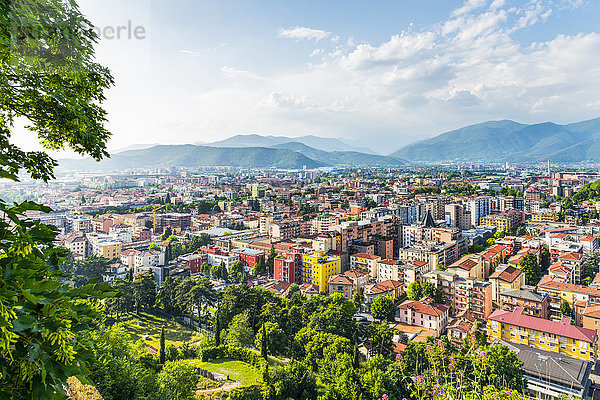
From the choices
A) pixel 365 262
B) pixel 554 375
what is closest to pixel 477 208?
pixel 365 262

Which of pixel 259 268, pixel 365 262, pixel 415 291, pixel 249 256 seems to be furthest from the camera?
pixel 249 256

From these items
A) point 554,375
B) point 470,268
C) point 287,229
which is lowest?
point 554,375

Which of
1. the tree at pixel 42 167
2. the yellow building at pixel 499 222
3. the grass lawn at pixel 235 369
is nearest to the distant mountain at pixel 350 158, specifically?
the yellow building at pixel 499 222

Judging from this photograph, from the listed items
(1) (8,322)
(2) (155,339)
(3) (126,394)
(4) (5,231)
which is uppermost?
(4) (5,231)

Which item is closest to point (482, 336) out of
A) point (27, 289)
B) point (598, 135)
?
point (27, 289)

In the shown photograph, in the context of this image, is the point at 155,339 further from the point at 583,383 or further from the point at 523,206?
the point at 523,206

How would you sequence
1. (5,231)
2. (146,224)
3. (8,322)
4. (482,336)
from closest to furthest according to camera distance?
(8,322)
(5,231)
(482,336)
(146,224)

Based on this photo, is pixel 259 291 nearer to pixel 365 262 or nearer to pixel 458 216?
pixel 365 262
